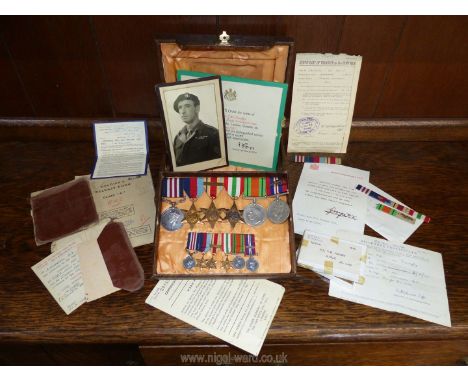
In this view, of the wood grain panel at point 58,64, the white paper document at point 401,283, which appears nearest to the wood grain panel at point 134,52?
the wood grain panel at point 58,64

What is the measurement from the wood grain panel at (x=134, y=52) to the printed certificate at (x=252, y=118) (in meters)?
0.15

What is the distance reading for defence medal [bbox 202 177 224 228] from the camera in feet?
3.55

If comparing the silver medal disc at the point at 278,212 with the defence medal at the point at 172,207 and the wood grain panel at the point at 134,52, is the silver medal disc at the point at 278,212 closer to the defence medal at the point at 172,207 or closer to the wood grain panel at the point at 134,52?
the defence medal at the point at 172,207

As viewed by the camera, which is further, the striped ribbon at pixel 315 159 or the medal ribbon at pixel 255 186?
the striped ribbon at pixel 315 159

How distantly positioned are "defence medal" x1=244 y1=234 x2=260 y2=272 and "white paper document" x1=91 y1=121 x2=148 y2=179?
15.3 inches

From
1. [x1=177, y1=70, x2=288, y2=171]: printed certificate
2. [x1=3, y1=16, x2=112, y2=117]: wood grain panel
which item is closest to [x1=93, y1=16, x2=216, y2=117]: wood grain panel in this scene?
[x1=3, y1=16, x2=112, y2=117]: wood grain panel

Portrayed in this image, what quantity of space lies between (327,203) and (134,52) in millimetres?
700

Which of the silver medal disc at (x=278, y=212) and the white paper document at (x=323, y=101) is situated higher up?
the white paper document at (x=323, y=101)

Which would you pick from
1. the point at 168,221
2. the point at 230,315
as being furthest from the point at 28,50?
the point at 230,315

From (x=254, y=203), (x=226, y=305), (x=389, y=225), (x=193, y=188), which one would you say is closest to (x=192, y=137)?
(x=193, y=188)

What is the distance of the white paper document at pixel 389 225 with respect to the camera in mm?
1099

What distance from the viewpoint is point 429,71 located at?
1179 millimetres

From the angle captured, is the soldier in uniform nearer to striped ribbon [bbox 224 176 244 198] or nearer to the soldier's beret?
the soldier's beret

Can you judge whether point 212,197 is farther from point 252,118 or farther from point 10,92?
point 10,92
